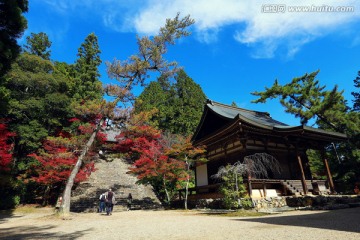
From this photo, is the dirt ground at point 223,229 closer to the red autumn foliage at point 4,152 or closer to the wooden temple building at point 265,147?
the wooden temple building at point 265,147

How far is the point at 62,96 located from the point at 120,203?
423 inches

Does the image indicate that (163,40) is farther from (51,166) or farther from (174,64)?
(51,166)

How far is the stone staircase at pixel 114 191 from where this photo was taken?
1700 centimetres

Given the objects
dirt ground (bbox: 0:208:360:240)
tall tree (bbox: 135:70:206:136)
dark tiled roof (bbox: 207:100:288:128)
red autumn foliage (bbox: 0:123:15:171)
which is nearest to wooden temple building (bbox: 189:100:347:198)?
dark tiled roof (bbox: 207:100:288:128)

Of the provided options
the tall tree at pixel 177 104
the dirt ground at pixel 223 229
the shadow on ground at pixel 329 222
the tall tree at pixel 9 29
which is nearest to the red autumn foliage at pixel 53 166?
the dirt ground at pixel 223 229

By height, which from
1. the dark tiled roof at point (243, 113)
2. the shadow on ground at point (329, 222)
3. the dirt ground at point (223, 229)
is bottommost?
the dirt ground at point (223, 229)

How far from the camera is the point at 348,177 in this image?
61.9ft

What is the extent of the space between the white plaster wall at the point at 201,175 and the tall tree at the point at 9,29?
14.0 meters

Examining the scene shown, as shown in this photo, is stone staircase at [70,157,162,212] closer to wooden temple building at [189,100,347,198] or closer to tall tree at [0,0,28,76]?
wooden temple building at [189,100,347,198]

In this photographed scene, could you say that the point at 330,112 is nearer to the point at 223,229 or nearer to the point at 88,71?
the point at 223,229

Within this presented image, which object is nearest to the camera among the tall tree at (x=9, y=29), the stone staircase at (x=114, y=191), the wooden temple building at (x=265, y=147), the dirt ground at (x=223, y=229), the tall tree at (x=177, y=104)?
the dirt ground at (x=223, y=229)

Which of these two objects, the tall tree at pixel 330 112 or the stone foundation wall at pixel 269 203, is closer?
the stone foundation wall at pixel 269 203

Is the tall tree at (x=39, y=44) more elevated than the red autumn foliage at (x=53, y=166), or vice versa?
the tall tree at (x=39, y=44)

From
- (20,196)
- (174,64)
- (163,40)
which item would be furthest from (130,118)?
(20,196)
